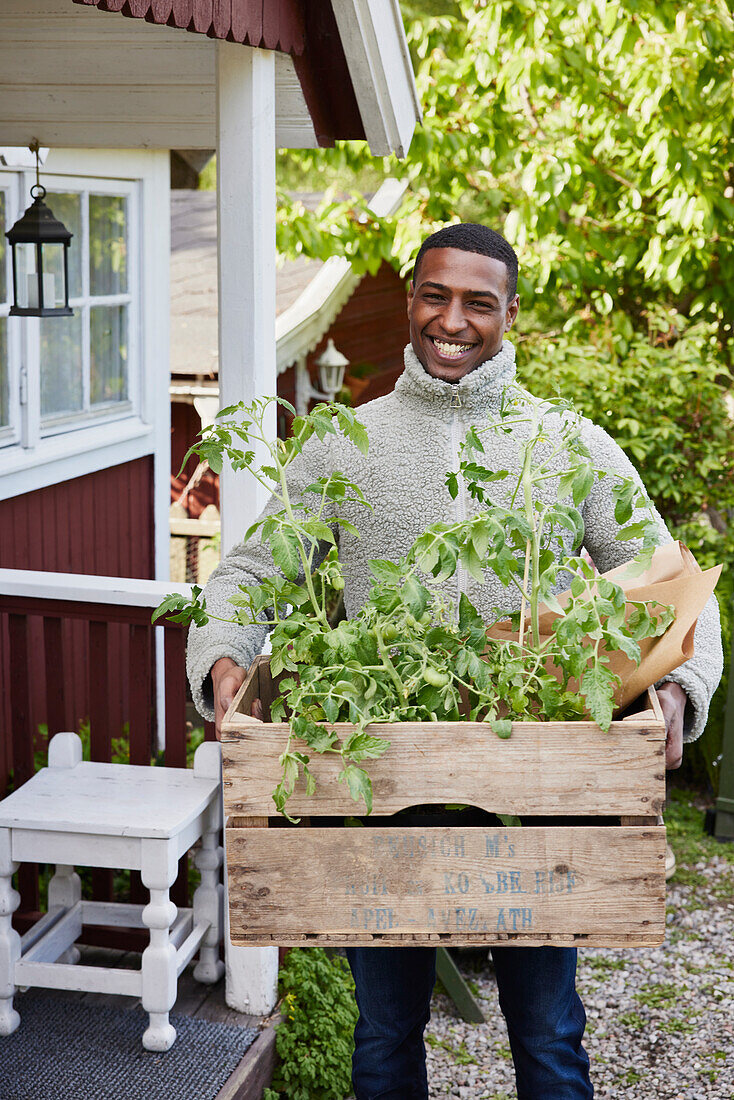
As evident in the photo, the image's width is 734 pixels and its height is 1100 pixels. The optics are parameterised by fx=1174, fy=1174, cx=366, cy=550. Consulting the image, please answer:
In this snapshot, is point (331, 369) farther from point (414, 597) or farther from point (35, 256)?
point (414, 597)

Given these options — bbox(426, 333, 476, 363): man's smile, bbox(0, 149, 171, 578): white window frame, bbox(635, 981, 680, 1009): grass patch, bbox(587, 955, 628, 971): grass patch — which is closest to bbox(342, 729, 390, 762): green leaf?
bbox(426, 333, 476, 363): man's smile

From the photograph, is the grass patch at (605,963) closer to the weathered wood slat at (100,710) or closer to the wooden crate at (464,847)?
the weathered wood slat at (100,710)

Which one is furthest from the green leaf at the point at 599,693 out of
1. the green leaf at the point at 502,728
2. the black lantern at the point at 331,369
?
the black lantern at the point at 331,369

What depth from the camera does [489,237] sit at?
1.99 m

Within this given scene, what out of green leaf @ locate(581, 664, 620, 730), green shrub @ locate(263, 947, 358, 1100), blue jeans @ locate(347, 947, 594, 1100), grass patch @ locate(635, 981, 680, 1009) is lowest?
grass patch @ locate(635, 981, 680, 1009)

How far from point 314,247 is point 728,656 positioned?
9.77 feet

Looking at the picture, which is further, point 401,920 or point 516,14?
point 516,14

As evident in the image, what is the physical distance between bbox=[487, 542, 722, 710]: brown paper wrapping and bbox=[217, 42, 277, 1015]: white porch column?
122 centimetres

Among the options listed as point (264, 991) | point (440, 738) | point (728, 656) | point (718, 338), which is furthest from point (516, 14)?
point (440, 738)

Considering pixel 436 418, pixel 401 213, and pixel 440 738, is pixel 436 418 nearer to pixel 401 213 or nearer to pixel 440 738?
pixel 440 738

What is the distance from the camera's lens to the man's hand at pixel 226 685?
175 centimetres

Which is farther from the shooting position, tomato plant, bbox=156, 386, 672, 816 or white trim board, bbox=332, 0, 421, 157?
white trim board, bbox=332, 0, 421, 157

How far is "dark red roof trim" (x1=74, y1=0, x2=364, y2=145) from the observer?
227cm

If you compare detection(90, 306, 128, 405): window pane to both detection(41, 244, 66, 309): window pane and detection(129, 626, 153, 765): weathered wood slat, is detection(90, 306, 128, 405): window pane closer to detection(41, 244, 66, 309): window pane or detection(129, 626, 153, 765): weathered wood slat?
detection(41, 244, 66, 309): window pane
